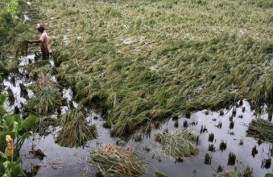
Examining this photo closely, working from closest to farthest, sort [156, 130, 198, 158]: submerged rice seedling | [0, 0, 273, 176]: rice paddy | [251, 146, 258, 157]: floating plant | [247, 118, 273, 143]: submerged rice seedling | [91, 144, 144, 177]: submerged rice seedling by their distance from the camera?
[91, 144, 144, 177]: submerged rice seedling → [156, 130, 198, 158]: submerged rice seedling → [251, 146, 258, 157]: floating plant → [0, 0, 273, 176]: rice paddy → [247, 118, 273, 143]: submerged rice seedling

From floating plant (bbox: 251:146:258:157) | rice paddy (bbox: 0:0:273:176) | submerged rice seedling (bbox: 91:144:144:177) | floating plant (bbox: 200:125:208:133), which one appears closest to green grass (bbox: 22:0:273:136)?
rice paddy (bbox: 0:0:273:176)

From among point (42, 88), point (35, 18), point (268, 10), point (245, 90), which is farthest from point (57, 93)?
point (268, 10)

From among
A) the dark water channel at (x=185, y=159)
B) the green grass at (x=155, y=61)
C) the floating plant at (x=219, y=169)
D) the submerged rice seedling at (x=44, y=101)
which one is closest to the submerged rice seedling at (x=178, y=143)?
the dark water channel at (x=185, y=159)

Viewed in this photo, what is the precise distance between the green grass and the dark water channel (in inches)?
16.5

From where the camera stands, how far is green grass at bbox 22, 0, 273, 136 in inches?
368

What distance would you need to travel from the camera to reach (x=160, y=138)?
310 inches

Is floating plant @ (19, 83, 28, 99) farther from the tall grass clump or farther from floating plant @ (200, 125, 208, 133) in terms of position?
floating plant @ (200, 125, 208, 133)

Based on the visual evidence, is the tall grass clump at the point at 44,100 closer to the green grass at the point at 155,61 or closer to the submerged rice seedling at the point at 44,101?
the submerged rice seedling at the point at 44,101

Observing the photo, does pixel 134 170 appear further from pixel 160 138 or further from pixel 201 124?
pixel 201 124

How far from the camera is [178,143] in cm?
752

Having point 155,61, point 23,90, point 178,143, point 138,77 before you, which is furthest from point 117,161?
point 155,61

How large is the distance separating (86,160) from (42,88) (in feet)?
10.4

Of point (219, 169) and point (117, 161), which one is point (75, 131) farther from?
point (219, 169)

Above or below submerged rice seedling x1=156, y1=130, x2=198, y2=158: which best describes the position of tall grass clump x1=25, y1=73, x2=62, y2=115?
above
